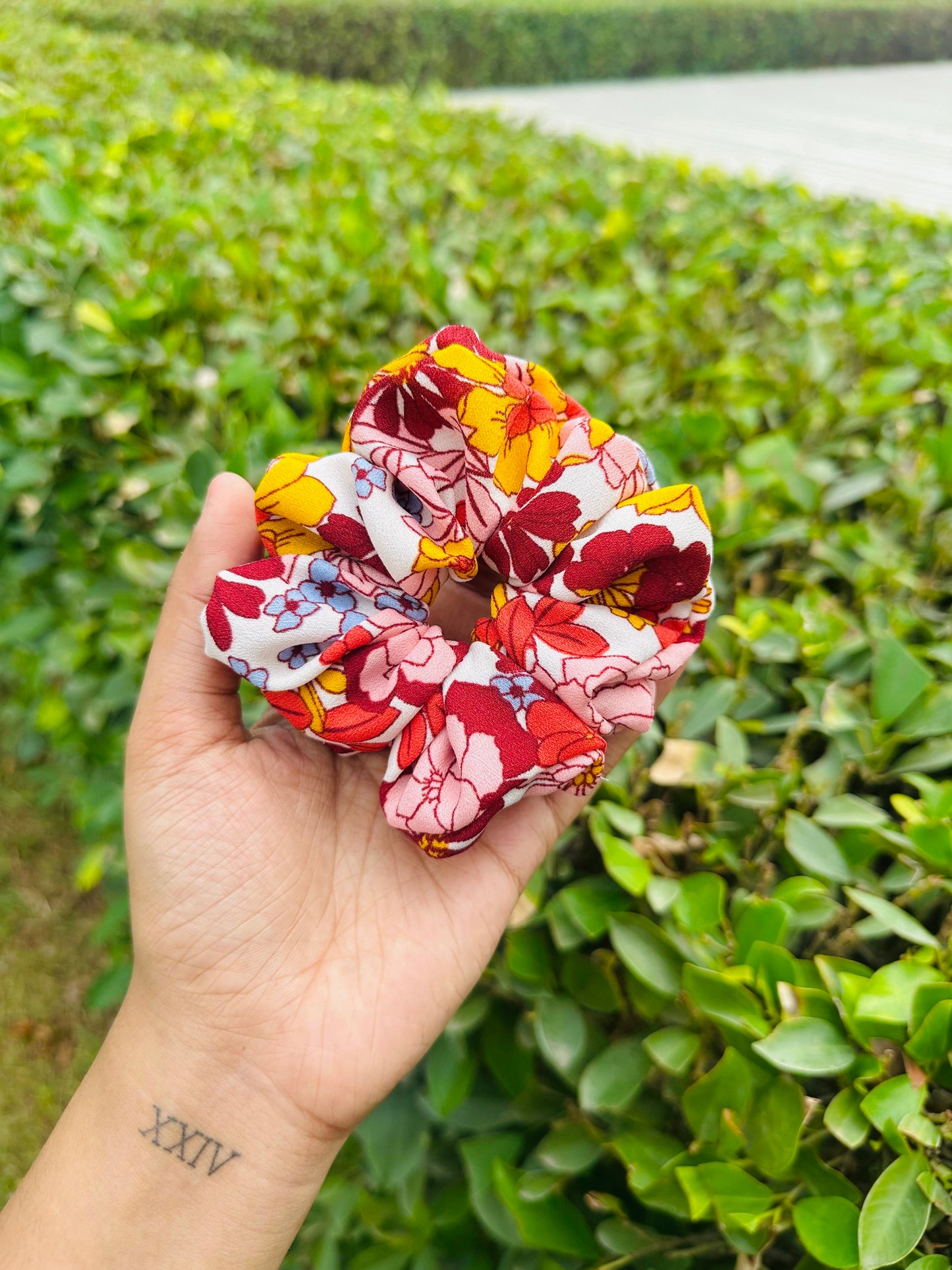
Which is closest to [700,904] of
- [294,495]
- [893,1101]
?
[893,1101]

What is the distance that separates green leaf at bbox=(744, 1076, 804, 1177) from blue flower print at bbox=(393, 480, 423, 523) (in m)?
0.79

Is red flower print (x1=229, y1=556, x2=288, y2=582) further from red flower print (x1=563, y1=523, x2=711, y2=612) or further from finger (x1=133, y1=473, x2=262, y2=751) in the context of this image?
red flower print (x1=563, y1=523, x2=711, y2=612)

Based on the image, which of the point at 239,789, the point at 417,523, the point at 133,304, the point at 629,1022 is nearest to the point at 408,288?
the point at 133,304

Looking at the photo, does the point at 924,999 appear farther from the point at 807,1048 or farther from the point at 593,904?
the point at 593,904

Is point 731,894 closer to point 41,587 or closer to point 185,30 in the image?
point 41,587

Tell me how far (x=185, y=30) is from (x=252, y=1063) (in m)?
9.46

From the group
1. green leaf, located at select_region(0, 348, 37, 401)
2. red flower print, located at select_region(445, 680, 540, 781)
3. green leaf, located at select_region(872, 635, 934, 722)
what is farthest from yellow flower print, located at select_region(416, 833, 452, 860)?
green leaf, located at select_region(0, 348, 37, 401)

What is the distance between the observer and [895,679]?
3.96 ft

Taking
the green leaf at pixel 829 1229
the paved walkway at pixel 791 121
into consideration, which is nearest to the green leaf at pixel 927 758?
the green leaf at pixel 829 1229

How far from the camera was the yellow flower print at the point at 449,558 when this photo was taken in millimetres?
1007

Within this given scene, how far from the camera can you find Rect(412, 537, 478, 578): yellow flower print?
101 centimetres

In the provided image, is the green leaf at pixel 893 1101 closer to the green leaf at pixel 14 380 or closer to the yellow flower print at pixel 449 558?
the yellow flower print at pixel 449 558

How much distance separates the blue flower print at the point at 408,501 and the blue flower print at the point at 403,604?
10 cm

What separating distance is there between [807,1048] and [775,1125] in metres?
0.10
